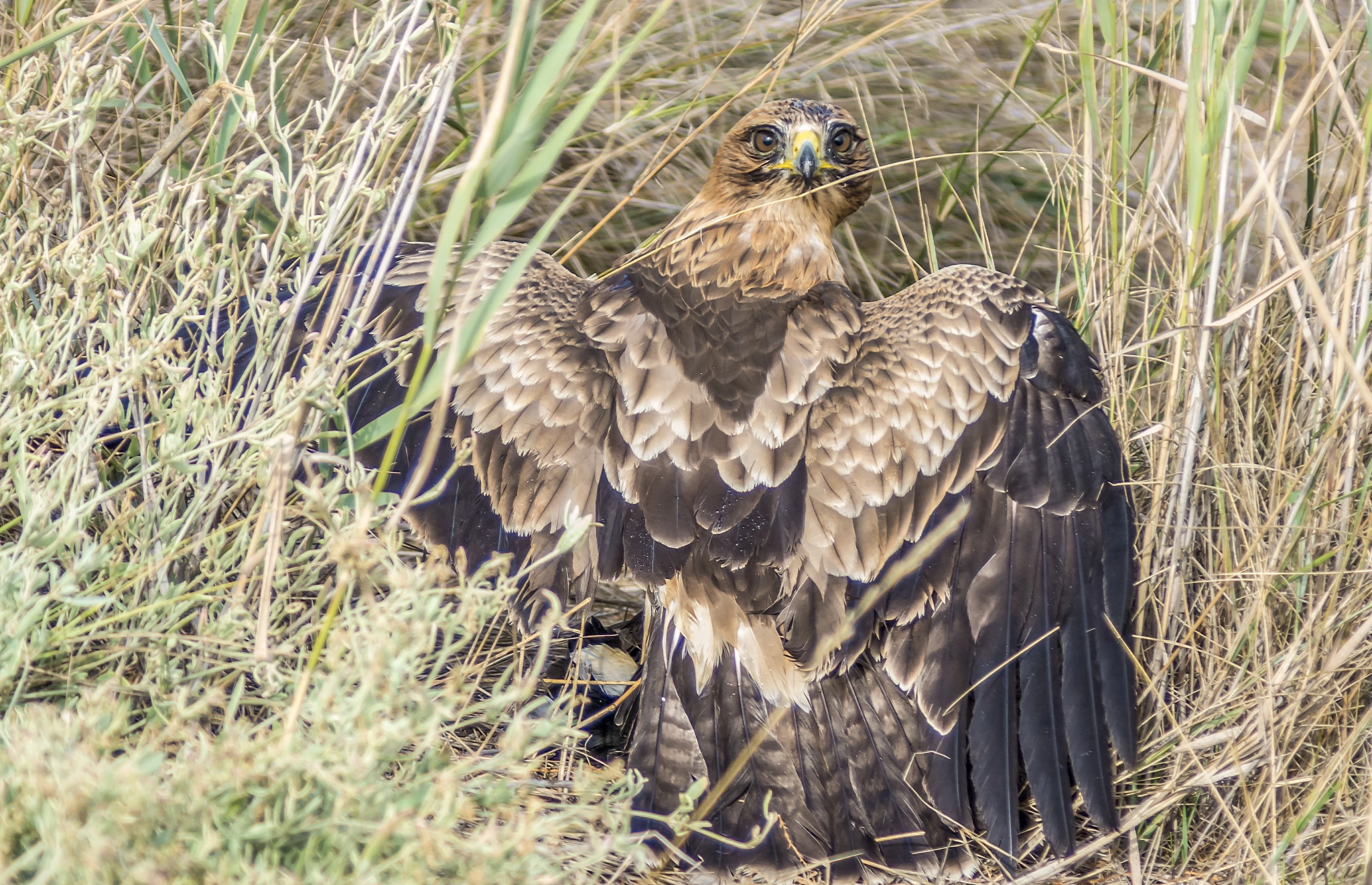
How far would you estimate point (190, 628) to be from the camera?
2.60m

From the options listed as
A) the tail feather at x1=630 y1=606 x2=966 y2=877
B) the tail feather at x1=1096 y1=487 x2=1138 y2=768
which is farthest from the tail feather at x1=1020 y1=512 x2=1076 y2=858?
the tail feather at x1=630 y1=606 x2=966 y2=877

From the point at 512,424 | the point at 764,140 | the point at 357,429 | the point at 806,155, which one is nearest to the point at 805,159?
the point at 806,155

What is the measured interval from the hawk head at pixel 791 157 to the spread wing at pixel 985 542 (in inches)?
27.7

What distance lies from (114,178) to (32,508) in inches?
68.6

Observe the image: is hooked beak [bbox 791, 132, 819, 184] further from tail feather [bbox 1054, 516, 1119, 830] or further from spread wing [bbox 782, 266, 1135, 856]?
tail feather [bbox 1054, 516, 1119, 830]

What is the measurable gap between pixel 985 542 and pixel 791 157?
1.25m

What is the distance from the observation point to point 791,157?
3455 millimetres

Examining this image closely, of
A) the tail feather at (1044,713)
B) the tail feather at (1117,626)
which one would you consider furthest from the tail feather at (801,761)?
the tail feather at (1117,626)

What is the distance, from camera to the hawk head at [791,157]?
11.3ft

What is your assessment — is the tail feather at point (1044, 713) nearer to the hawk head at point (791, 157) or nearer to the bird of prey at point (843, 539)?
the bird of prey at point (843, 539)

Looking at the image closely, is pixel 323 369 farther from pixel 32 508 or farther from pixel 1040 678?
pixel 1040 678

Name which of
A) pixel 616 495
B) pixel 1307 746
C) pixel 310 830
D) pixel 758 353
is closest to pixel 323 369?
pixel 310 830

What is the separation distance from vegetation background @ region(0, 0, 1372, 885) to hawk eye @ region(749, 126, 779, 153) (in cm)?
24

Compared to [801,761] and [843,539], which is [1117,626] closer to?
Answer: [843,539]
